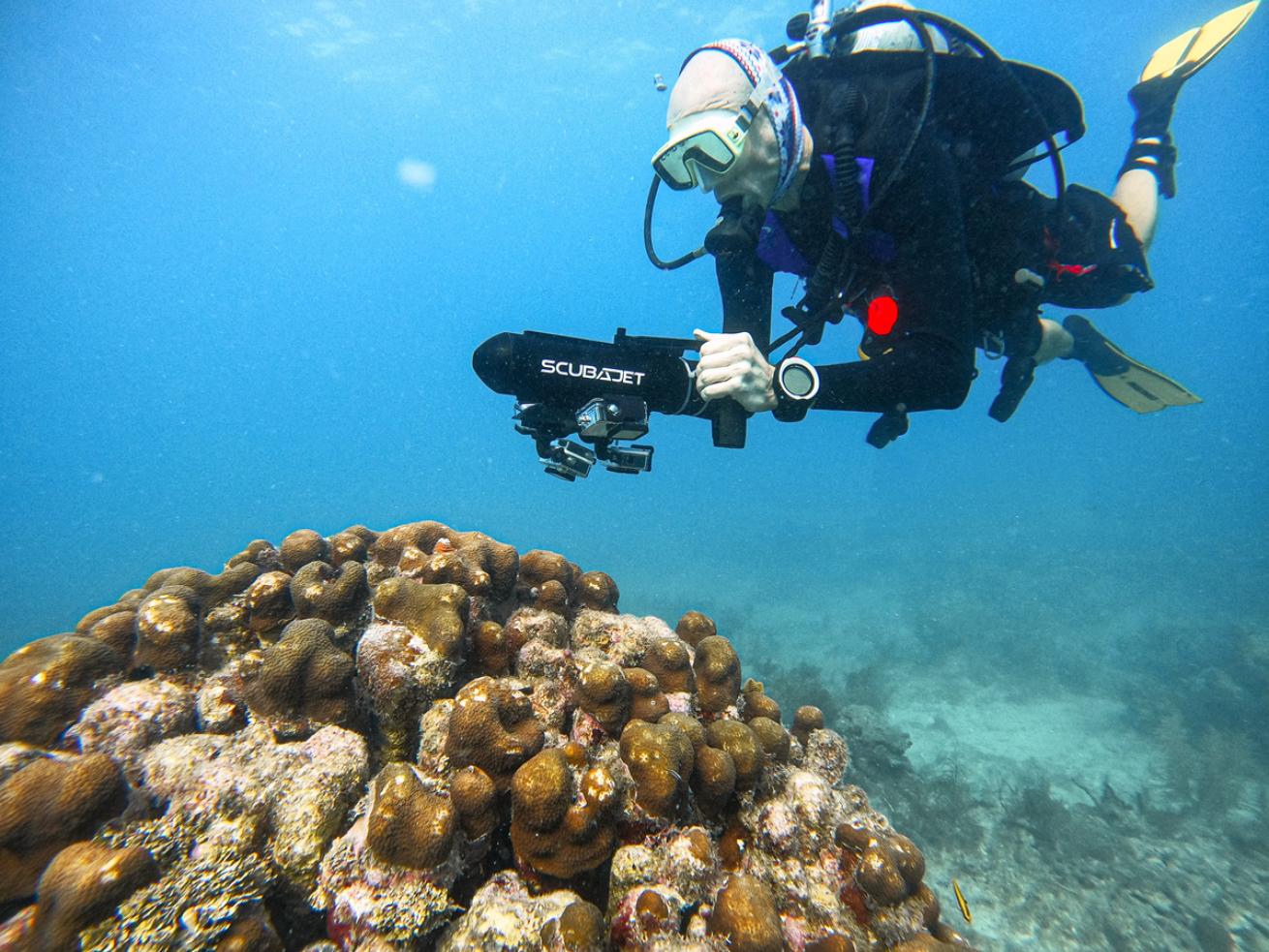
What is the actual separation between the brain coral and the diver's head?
271 centimetres

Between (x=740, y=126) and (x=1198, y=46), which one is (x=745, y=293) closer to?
(x=740, y=126)

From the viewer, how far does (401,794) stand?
1858 mm

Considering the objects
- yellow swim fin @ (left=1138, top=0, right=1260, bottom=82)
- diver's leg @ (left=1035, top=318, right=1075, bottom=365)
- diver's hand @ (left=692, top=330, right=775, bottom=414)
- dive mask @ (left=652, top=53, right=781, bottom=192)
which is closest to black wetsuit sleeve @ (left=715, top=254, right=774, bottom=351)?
dive mask @ (left=652, top=53, right=781, bottom=192)

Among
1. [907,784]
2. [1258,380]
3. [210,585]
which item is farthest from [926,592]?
[1258,380]

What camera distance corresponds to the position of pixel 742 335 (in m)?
2.75

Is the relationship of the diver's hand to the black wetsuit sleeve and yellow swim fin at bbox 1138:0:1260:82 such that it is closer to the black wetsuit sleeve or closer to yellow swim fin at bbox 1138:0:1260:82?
the black wetsuit sleeve

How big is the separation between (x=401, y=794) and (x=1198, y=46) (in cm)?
866

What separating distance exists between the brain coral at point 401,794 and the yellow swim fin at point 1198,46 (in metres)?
7.17

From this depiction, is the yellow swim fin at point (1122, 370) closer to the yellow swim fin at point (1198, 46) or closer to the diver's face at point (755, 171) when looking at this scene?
the yellow swim fin at point (1198, 46)

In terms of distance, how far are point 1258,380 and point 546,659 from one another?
555 feet

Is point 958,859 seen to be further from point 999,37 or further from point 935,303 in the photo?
point 999,37

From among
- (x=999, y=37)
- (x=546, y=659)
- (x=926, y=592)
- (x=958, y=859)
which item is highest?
(x=999, y=37)

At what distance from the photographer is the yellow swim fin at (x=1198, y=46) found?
16.4 ft

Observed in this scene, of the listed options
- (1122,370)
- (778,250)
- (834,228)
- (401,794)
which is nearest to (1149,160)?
(1122,370)
